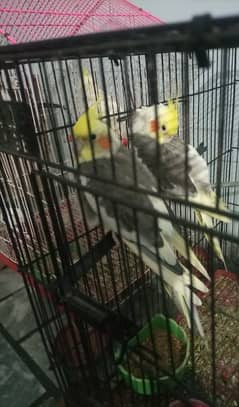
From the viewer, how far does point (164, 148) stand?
0.73m

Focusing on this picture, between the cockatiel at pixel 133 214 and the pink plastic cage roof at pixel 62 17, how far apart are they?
0.83m

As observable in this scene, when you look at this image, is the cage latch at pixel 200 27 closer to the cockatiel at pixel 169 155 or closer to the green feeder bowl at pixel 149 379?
the cockatiel at pixel 169 155

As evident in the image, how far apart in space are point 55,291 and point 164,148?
382mm

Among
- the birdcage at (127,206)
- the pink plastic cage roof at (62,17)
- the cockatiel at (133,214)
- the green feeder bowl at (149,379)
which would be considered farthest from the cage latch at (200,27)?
the pink plastic cage roof at (62,17)

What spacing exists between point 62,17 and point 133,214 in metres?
1.27

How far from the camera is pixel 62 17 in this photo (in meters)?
1.36

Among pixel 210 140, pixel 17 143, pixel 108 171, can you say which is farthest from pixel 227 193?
pixel 17 143

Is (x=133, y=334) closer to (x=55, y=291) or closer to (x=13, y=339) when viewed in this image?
(x=55, y=291)

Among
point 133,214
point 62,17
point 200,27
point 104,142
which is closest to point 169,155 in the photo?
point 104,142

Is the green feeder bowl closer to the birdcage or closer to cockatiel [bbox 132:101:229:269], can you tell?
the birdcage

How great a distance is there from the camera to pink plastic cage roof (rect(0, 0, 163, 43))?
1.24 metres

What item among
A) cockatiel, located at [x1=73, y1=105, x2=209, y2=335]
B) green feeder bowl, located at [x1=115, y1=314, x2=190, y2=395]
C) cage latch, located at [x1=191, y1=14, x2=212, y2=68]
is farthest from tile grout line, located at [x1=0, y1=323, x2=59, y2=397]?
cage latch, located at [x1=191, y1=14, x2=212, y2=68]

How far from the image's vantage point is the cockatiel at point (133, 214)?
0.44m

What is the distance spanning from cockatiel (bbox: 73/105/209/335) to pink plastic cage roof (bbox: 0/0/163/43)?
834 mm
